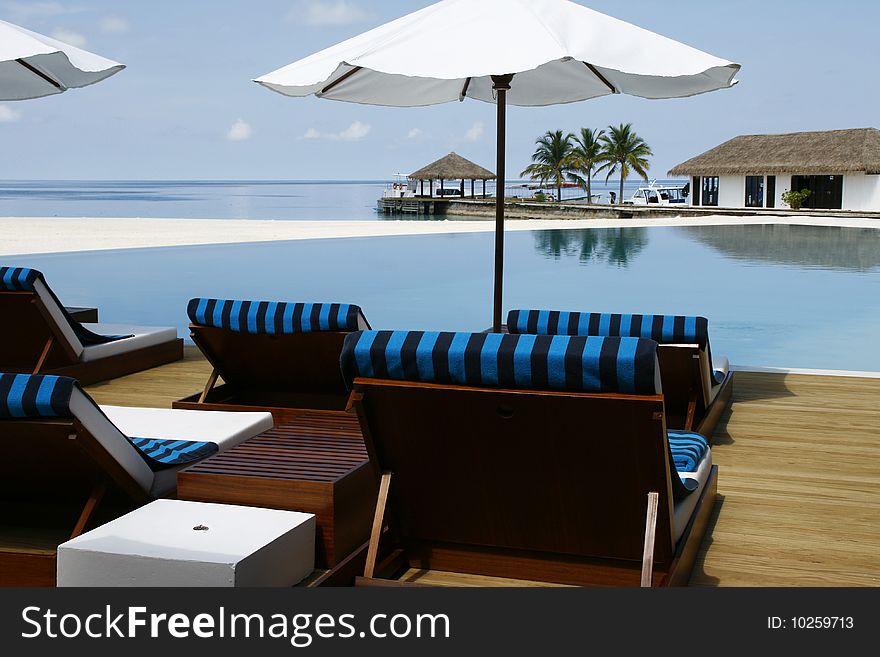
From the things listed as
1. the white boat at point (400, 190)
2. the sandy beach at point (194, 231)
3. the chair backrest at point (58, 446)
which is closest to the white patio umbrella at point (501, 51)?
the chair backrest at point (58, 446)

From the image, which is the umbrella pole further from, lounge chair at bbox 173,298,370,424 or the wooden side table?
the wooden side table

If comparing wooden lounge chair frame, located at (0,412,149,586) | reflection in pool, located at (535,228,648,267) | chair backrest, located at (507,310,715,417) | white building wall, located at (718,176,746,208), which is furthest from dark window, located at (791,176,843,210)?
wooden lounge chair frame, located at (0,412,149,586)

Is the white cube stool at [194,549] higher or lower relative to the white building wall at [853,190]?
lower

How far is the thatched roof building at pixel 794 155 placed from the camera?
37438 mm

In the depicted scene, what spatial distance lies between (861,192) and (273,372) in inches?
1456

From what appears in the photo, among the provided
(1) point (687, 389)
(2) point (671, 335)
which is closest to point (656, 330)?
(2) point (671, 335)

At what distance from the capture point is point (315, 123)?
288 ft

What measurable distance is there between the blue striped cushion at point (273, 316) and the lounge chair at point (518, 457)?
4.74 ft

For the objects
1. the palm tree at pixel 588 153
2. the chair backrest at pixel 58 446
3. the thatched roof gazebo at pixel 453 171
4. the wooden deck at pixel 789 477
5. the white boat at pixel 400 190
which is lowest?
the wooden deck at pixel 789 477

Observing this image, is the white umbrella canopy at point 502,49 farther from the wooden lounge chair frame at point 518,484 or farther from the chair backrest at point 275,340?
the wooden lounge chair frame at point 518,484

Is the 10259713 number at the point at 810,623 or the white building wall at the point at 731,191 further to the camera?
the white building wall at the point at 731,191

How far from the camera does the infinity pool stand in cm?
1022

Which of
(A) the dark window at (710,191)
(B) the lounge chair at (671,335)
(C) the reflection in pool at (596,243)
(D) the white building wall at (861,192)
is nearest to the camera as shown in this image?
(B) the lounge chair at (671,335)

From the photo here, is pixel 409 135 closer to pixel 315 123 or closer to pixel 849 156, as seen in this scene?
pixel 315 123
